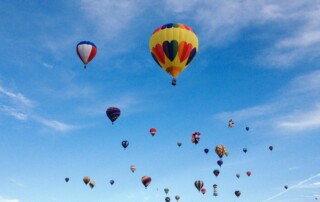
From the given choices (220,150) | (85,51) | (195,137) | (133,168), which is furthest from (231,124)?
(85,51)

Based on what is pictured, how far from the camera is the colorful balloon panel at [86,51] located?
2359 inches

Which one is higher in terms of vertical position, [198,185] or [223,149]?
[223,149]

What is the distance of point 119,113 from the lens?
2840 inches

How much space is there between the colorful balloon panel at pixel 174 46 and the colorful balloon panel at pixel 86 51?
11.3 meters

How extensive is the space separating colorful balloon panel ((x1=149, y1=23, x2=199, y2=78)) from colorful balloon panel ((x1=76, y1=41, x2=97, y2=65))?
11.3 m

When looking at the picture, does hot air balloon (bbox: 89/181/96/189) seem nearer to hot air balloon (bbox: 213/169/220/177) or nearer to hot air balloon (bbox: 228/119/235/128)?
hot air balloon (bbox: 213/169/220/177)

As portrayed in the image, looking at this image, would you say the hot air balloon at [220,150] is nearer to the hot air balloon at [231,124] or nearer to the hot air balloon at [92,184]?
the hot air balloon at [231,124]

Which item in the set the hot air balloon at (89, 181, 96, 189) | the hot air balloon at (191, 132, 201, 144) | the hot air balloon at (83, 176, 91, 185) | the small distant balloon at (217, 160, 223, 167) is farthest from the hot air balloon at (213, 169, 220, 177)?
the hot air balloon at (83, 176, 91, 185)

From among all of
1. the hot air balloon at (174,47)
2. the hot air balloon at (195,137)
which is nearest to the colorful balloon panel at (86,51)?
the hot air balloon at (174,47)

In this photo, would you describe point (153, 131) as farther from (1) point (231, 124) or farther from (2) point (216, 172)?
(2) point (216, 172)

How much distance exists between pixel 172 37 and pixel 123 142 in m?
42.2

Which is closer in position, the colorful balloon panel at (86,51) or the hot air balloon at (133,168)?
the colorful balloon panel at (86,51)

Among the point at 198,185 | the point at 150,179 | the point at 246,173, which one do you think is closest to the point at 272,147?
the point at 246,173

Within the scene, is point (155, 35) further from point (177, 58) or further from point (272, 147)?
point (272, 147)
